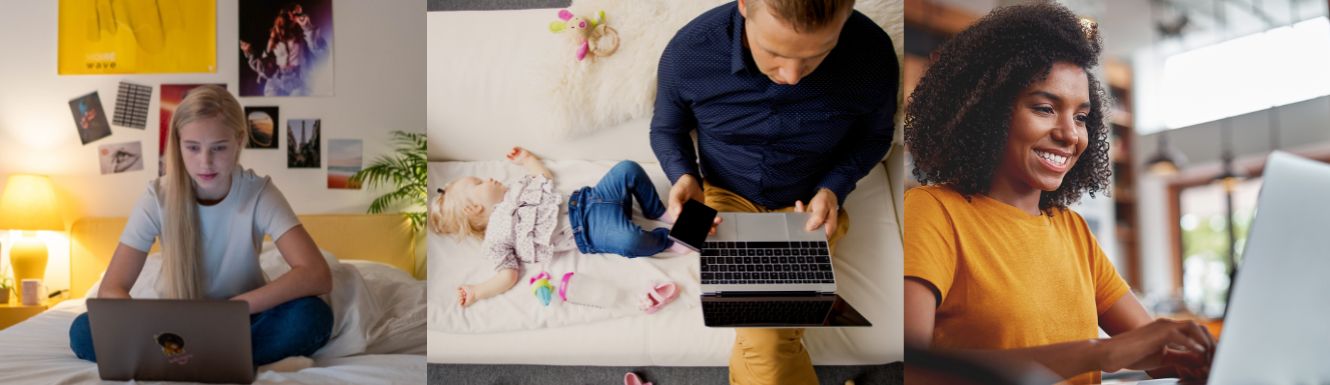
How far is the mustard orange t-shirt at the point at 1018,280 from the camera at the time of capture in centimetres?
188

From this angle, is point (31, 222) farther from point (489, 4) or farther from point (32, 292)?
point (489, 4)

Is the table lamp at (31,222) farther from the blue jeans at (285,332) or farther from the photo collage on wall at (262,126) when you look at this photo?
the photo collage on wall at (262,126)

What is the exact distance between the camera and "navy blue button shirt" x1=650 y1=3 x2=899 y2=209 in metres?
2.00

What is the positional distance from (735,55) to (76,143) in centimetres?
164

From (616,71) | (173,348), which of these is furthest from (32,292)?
(616,71)

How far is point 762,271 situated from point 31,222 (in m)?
1.80

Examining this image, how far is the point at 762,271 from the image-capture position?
1882mm

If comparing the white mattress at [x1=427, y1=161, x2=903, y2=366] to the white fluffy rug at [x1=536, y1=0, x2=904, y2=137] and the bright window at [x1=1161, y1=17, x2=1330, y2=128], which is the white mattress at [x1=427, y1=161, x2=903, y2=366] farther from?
the bright window at [x1=1161, y1=17, x2=1330, y2=128]

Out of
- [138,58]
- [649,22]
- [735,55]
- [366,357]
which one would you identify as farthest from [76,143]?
[735,55]

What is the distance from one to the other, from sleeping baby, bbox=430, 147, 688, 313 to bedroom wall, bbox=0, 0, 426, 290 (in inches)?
8.5

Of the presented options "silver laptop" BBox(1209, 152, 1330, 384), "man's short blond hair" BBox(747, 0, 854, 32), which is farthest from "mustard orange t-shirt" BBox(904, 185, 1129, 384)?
"silver laptop" BBox(1209, 152, 1330, 384)

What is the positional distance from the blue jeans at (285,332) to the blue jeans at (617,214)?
643 mm

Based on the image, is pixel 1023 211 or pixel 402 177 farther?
pixel 402 177

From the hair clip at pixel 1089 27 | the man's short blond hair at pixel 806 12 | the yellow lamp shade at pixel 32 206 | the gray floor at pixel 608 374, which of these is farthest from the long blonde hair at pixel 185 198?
the hair clip at pixel 1089 27
